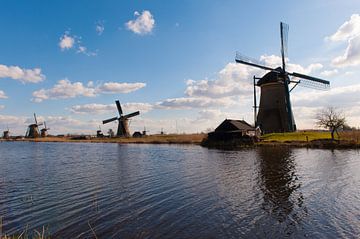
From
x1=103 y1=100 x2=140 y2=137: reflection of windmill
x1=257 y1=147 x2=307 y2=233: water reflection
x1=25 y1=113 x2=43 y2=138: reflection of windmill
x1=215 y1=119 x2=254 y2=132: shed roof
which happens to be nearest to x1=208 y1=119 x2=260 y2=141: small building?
x1=215 y1=119 x2=254 y2=132: shed roof

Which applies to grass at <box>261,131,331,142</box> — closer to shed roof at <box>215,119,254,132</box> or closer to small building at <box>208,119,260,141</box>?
small building at <box>208,119,260,141</box>

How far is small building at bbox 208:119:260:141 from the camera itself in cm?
5034

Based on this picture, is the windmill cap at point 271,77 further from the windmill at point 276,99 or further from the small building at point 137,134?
the small building at point 137,134

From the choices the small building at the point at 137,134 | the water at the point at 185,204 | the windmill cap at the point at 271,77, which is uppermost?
the windmill cap at the point at 271,77

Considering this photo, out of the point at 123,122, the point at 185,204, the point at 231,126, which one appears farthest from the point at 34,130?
the point at 185,204

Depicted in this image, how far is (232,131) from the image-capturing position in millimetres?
51125

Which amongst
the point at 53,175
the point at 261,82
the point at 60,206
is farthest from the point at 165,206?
the point at 261,82

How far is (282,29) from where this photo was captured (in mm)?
58000

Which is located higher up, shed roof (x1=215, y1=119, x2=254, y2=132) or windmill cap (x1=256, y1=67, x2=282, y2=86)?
windmill cap (x1=256, y1=67, x2=282, y2=86)

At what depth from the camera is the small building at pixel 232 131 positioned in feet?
165

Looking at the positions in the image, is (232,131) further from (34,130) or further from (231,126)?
(34,130)

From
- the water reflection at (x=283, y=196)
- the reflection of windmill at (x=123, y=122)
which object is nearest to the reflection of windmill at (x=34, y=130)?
the reflection of windmill at (x=123, y=122)

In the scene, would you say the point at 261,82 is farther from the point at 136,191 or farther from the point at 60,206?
the point at 60,206

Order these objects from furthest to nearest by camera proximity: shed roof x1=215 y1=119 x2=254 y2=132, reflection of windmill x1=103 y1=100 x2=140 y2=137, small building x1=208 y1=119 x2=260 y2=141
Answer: reflection of windmill x1=103 y1=100 x2=140 y2=137, shed roof x1=215 y1=119 x2=254 y2=132, small building x1=208 y1=119 x2=260 y2=141
